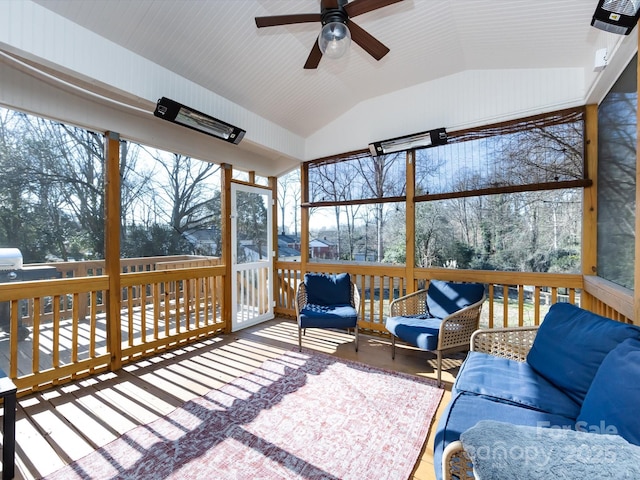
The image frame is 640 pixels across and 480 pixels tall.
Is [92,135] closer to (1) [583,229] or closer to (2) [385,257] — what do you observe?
(2) [385,257]

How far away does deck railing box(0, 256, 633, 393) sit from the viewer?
2.41 meters

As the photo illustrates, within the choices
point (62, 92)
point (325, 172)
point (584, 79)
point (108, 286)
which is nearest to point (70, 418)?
point (108, 286)

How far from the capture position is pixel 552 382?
1.59 meters

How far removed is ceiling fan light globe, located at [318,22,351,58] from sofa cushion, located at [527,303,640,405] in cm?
208

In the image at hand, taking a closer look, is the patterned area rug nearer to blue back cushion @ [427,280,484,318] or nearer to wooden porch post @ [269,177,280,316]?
blue back cushion @ [427,280,484,318]

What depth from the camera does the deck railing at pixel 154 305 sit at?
7.89 feet

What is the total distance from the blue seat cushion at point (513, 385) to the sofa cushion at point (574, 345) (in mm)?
61

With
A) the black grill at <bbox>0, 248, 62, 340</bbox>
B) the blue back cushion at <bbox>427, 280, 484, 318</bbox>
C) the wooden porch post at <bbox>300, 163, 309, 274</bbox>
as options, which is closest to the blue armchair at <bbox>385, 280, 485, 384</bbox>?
the blue back cushion at <bbox>427, 280, 484, 318</bbox>

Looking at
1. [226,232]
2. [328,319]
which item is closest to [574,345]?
Result: [328,319]

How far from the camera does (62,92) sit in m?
2.53

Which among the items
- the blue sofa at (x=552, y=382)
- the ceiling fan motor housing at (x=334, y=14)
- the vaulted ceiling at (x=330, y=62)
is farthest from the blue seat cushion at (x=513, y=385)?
the ceiling fan motor housing at (x=334, y=14)

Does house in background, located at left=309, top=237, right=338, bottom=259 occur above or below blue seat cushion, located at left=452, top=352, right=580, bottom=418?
above

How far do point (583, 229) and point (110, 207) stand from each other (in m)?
4.38

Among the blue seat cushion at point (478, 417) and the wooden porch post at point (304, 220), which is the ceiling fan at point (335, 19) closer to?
the blue seat cushion at point (478, 417)
